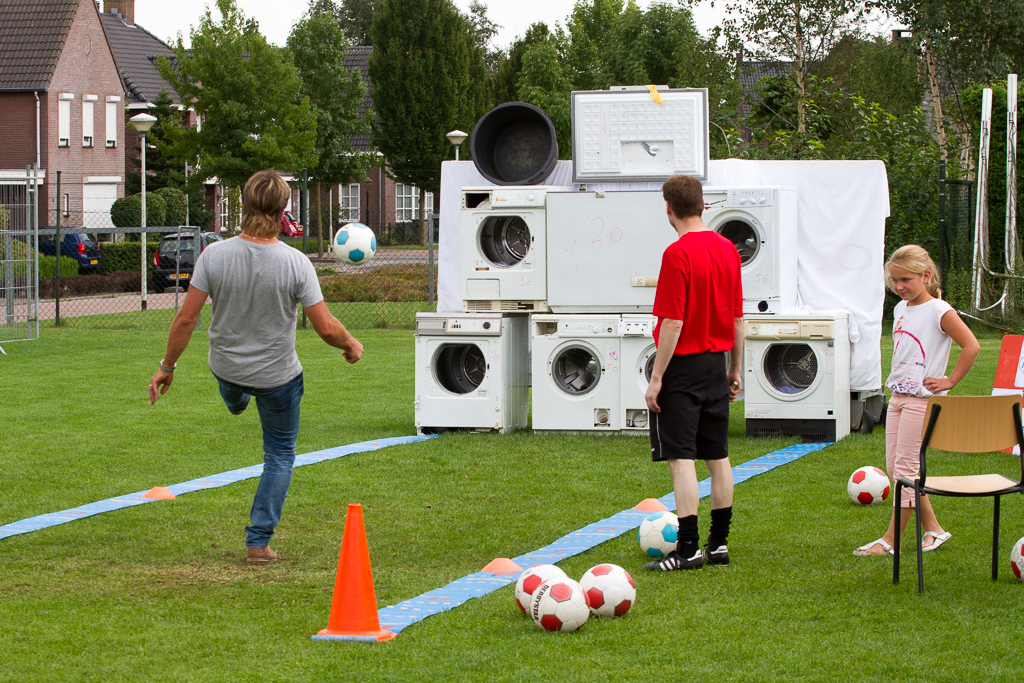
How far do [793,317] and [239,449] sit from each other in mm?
4376

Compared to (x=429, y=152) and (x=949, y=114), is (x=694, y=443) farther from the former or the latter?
(x=429, y=152)

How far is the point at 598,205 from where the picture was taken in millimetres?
9312

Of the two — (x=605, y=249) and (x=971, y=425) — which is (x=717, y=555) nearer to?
(x=971, y=425)

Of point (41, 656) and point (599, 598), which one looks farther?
point (599, 598)

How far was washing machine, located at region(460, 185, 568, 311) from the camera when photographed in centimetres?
944

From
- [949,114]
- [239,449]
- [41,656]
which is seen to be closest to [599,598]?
[41,656]

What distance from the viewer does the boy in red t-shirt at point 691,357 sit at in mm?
5164

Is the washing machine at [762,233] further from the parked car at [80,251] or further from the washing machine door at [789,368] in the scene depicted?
the parked car at [80,251]

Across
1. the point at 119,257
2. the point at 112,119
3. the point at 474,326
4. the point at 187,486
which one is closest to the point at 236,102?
the point at 119,257

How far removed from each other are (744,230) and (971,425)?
4.86 meters

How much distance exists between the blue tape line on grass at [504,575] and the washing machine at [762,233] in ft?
6.67

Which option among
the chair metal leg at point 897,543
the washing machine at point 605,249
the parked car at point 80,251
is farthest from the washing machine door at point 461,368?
the parked car at point 80,251

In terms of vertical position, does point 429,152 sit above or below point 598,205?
above

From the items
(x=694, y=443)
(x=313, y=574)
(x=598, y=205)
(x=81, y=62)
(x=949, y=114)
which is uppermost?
(x=81, y=62)
